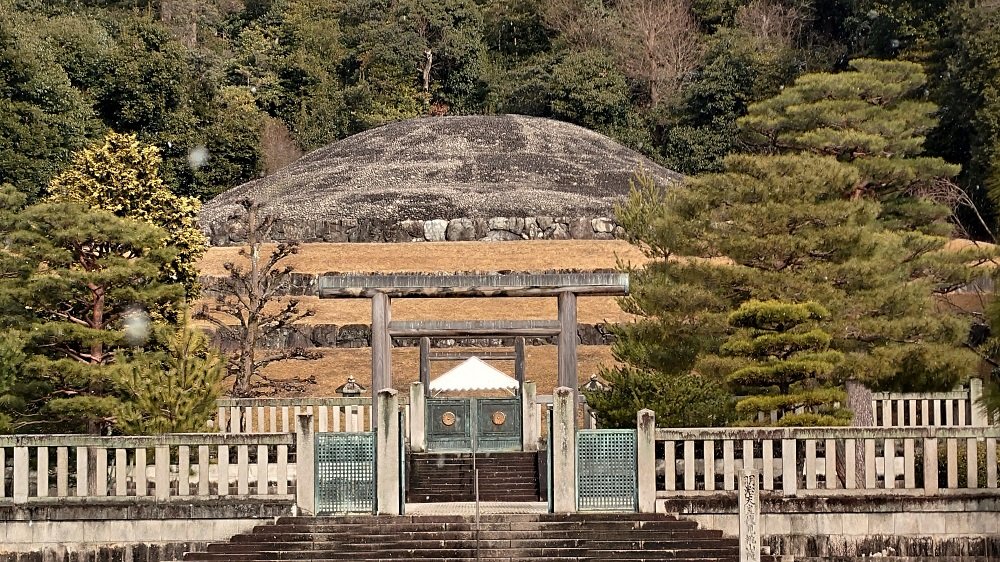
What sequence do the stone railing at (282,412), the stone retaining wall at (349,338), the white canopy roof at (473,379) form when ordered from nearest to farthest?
the stone railing at (282,412), the white canopy roof at (473,379), the stone retaining wall at (349,338)

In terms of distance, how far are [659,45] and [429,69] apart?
10001 mm

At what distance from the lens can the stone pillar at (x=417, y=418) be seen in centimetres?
2327

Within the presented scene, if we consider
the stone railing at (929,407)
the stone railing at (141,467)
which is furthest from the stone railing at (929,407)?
the stone railing at (141,467)

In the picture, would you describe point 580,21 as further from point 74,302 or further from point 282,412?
point 74,302

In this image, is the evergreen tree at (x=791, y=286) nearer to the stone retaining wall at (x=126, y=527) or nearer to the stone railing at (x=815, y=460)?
the stone railing at (x=815, y=460)

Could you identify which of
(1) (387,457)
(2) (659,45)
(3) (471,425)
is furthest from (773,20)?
(1) (387,457)

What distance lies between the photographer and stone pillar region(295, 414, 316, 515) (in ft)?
59.4

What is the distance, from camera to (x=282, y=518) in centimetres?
1802

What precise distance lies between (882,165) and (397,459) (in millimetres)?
16630

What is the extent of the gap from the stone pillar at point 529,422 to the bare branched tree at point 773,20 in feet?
166

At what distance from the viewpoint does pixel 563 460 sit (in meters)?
18.2

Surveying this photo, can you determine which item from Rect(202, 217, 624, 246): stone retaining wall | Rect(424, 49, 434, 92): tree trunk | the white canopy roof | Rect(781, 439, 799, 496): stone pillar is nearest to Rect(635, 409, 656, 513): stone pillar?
Rect(781, 439, 799, 496): stone pillar

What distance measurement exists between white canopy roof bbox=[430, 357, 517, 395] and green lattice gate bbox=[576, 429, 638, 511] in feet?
22.9

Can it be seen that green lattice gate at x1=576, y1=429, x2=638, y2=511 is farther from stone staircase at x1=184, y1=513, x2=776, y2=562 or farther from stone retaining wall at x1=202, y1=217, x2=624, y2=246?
stone retaining wall at x1=202, y1=217, x2=624, y2=246
